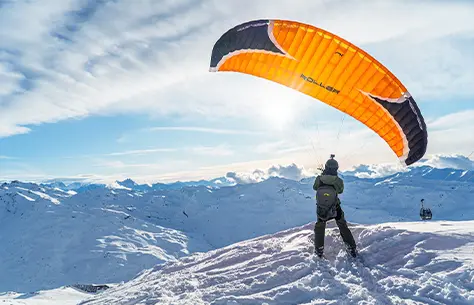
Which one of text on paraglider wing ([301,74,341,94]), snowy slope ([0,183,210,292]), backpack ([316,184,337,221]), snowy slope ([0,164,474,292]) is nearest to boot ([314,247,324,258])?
backpack ([316,184,337,221])

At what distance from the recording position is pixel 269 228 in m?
187

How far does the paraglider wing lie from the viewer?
33.6ft

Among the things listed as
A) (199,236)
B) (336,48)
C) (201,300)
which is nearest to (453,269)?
(201,300)

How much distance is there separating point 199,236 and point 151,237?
3013 centimetres

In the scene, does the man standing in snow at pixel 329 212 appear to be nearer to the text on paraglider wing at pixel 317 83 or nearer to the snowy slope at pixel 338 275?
the snowy slope at pixel 338 275

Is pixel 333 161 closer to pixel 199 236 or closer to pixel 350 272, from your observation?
pixel 350 272

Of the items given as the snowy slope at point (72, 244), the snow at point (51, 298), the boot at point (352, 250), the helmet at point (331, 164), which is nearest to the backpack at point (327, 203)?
the helmet at point (331, 164)

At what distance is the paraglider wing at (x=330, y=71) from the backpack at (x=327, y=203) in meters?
2.95

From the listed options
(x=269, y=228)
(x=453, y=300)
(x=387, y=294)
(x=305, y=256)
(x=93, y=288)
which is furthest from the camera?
(x=269, y=228)

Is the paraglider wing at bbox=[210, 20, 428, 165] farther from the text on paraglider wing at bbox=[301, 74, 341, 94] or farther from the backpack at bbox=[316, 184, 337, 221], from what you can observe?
the backpack at bbox=[316, 184, 337, 221]

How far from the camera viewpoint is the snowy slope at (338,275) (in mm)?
7102

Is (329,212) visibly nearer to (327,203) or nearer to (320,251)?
(327,203)

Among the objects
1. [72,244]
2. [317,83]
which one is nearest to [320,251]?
[317,83]

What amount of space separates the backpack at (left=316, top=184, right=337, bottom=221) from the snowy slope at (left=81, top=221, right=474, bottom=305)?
3.21 feet
